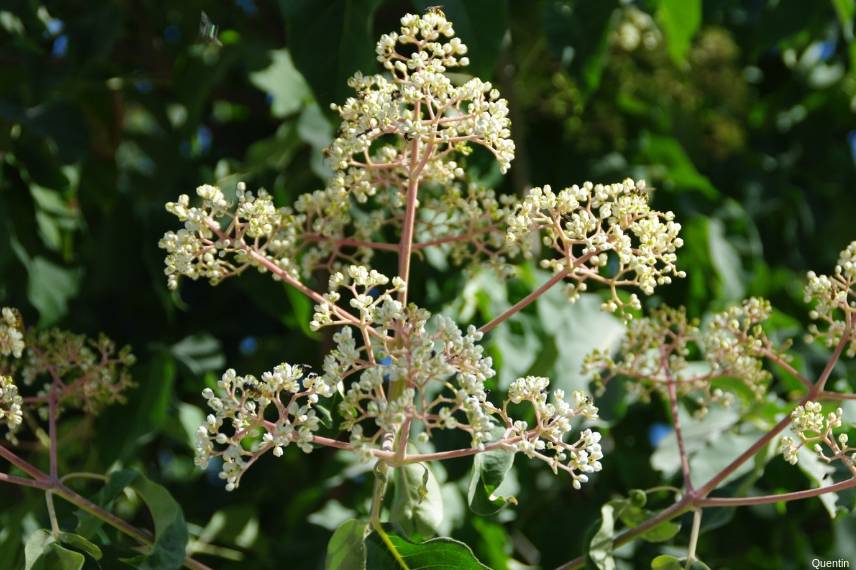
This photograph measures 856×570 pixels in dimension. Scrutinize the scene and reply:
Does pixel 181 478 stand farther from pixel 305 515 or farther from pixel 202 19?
pixel 202 19

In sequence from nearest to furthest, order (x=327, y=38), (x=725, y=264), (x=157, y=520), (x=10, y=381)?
(x=10, y=381) < (x=157, y=520) < (x=327, y=38) < (x=725, y=264)

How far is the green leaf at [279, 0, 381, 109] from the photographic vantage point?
1.87 m

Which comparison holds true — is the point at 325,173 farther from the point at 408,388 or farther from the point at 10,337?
the point at 408,388

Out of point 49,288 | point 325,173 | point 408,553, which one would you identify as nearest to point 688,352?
point 408,553

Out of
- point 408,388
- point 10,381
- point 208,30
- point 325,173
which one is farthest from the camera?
point 208,30

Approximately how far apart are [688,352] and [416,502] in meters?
0.50

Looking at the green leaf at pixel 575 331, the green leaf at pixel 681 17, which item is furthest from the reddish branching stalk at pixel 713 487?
the green leaf at pixel 681 17

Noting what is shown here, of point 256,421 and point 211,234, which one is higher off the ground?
point 211,234

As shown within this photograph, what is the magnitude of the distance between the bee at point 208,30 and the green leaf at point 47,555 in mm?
1291

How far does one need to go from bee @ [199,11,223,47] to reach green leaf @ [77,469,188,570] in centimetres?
116

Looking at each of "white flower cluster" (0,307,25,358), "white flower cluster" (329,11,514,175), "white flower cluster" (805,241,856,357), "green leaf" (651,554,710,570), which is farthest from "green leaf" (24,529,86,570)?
"white flower cluster" (805,241,856,357)

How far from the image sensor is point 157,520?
1624mm

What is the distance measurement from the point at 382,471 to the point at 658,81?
7.75 ft

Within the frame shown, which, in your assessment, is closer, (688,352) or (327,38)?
(688,352)
